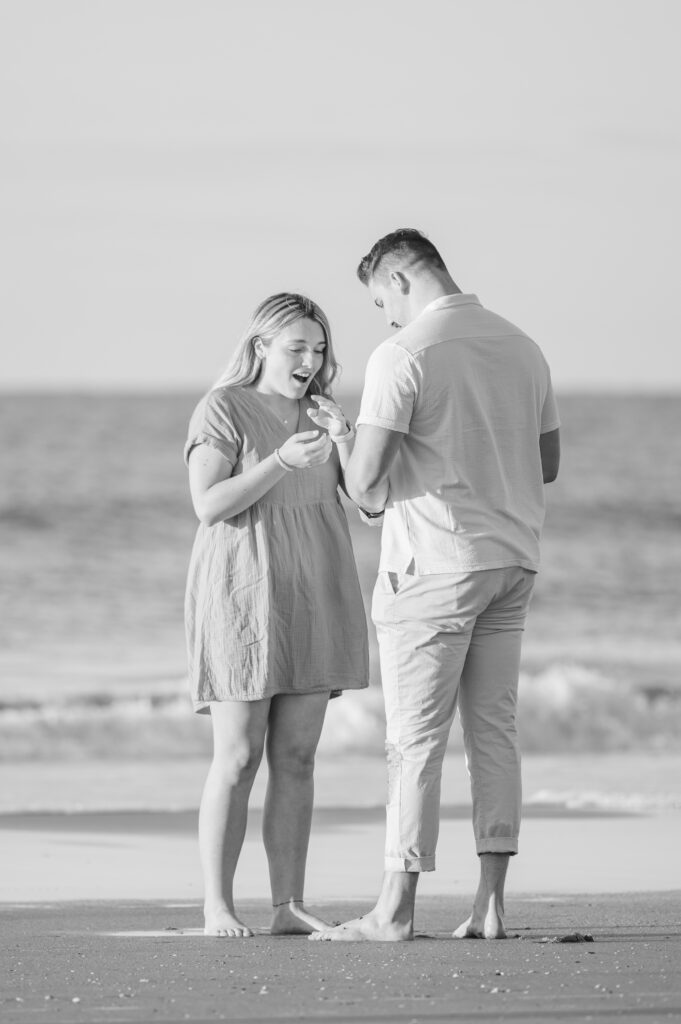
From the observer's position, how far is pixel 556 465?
363cm

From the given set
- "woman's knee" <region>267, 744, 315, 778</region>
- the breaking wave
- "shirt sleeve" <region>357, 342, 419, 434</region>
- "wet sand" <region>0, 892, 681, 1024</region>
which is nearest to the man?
"shirt sleeve" <region>357, 342, 419, 434</region>

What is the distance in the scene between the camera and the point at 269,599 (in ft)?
11.9

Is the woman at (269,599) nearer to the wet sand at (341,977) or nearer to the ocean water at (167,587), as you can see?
the wet sand at (341,977)

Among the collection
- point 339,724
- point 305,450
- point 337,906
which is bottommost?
point 337,906

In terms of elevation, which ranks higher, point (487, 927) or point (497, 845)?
point (497, 845)

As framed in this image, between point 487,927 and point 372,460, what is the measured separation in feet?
3.39

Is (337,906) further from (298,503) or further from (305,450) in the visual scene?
(305,450)

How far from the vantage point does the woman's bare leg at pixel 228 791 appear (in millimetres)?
3590

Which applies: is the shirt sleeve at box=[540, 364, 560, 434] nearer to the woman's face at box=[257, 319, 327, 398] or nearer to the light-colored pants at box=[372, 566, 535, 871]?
the light-colored pants at box=[372, 566, 535, 871]

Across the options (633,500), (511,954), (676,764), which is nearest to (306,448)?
(511,954)

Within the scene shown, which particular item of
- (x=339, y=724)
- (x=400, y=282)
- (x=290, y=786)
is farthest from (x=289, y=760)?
(x=339, y=724)

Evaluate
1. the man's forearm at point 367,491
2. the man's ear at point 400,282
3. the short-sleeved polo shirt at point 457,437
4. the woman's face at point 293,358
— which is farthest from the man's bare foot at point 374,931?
the man's ear at point 400,282

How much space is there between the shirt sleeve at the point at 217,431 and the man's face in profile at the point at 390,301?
452 mm

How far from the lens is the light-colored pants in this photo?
10.9ft
